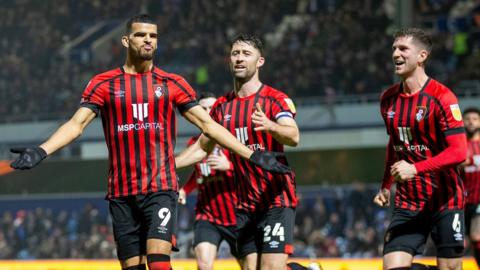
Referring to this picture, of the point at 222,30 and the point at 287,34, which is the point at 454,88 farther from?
the point at 222,30

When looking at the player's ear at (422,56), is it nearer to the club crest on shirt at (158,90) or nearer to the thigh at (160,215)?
the club crest on shirt at (158,90)

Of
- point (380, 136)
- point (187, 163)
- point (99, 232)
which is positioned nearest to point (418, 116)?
point (187, 163)

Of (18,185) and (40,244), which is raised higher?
(18,185)

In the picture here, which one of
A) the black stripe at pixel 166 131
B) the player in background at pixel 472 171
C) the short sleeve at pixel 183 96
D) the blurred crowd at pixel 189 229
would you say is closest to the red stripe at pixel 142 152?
the black stripe at pixel 166 131

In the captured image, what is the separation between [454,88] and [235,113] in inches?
342

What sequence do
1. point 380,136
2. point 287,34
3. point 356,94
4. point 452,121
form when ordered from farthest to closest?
1. point 287,34
2. point 356,94
3. point 380,136
4. point 452,121

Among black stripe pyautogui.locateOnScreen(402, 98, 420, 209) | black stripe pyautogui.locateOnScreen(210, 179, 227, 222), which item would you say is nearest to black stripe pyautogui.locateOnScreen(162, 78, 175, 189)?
black stripe pyautogui.locateOnScreen(402, 98, 420, 209)

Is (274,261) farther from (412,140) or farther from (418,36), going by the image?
(418,36)

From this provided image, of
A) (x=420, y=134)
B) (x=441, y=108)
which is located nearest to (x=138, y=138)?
(x=420, y=134)

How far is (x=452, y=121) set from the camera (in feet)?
20.1

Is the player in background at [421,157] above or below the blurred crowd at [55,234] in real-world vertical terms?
above

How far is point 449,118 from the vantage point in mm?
6121

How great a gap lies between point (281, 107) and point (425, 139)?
3.24 ft

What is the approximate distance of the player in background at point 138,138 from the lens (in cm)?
600
